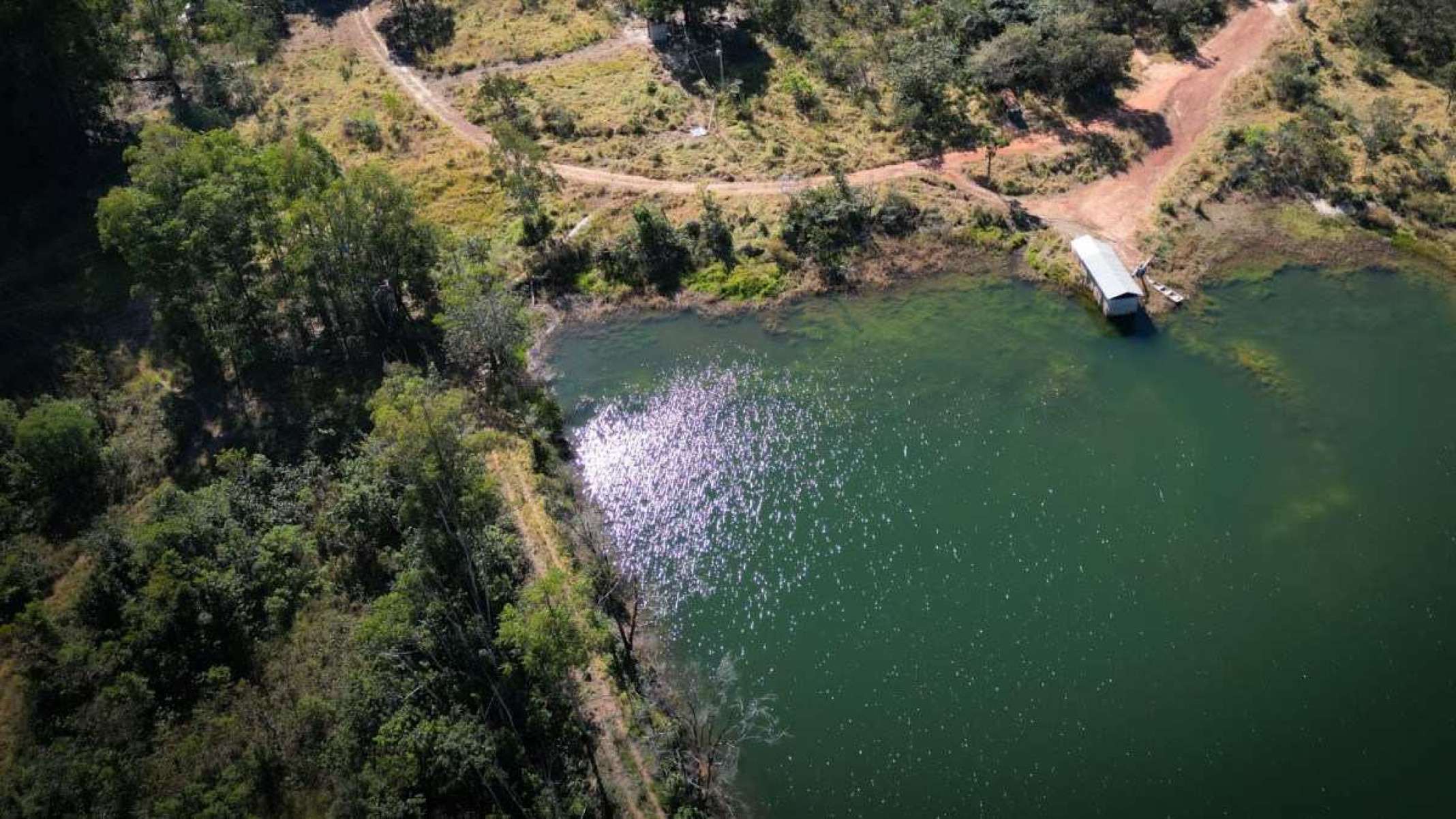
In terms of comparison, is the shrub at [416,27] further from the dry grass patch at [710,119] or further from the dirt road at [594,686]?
the dirt road at [594,686]

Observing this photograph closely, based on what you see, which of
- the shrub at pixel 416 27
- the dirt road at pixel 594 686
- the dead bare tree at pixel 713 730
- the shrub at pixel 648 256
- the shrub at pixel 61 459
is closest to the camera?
the dirt road at pixel 594 686

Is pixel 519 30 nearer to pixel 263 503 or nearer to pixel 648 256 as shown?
pixel 648 256

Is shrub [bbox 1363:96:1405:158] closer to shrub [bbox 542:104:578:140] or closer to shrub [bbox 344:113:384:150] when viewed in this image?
shrub [bbox 542:104:578:140]

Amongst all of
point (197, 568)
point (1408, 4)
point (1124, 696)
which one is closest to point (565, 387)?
point (197, 568)

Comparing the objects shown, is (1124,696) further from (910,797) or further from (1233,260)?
(1233,260)

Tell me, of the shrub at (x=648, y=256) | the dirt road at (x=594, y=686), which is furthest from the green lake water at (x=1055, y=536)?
the shrub at (x=648, y=256)

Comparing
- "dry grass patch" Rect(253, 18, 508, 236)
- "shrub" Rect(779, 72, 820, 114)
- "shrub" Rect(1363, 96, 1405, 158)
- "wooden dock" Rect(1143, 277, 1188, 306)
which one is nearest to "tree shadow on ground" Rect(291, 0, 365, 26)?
"dry grass patch" Rect(253, 18, 508, 236)
